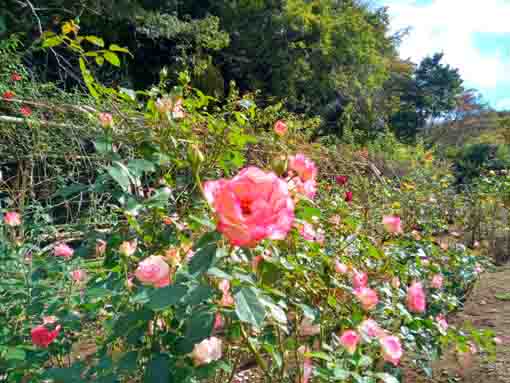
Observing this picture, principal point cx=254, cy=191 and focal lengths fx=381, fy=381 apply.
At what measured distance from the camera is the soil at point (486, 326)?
1.66 m

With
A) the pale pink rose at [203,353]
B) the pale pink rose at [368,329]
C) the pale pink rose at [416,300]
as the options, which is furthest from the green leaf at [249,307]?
the pale pink rose at [416,300]

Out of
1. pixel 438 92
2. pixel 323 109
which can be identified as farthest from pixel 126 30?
pixel 438 92

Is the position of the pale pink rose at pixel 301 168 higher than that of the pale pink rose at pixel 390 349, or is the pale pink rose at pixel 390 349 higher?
the pale pink rose at pixel 301 168

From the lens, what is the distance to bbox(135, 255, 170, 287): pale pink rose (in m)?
0.62

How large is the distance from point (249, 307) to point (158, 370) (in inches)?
8.4

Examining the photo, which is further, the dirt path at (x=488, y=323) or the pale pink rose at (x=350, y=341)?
the dirt path at (x=488, y=323)

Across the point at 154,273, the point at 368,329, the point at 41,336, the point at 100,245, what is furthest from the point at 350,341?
the point at 41,336

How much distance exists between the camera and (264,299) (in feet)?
2.01

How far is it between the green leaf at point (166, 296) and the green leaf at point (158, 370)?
15 cm

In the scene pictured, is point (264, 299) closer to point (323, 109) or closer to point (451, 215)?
point (451, 215)

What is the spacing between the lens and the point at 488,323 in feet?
7.36

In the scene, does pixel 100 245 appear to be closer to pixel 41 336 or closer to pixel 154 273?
pixel 41 336

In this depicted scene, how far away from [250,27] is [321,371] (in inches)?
319

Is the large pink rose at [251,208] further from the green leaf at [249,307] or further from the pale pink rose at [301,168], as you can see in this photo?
the pale pink rose at [301,168]
